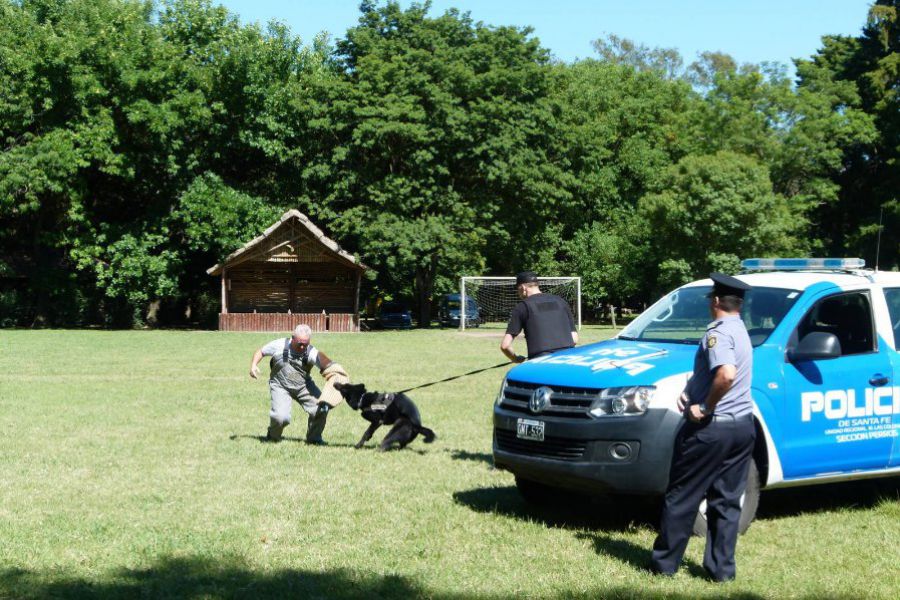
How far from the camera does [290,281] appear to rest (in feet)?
148

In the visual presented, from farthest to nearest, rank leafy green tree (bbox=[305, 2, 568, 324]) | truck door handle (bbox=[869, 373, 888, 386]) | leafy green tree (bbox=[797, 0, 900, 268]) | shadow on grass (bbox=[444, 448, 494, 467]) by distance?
leafy green tree (bbox=[797, 0, 900, 268]) < leafy green tree (bbox=[305, 2, 568, 324]) < shadow on grass (bbox=[444, 448, 494, 467]) < truck door handle (bbox=[869, 373, 888, 386])

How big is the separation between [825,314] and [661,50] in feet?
247

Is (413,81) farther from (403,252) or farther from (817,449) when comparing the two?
(817,449)

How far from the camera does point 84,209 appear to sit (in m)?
41.7

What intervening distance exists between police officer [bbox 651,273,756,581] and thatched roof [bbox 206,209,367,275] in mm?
35426

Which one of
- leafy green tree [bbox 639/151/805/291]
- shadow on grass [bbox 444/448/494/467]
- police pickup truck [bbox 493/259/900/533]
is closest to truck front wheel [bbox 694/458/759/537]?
police pickup truck [bbox 493/259/900/533]

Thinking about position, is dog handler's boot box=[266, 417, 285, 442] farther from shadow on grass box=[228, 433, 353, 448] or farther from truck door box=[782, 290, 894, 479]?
truck door box=[782, 290, 894, 479]

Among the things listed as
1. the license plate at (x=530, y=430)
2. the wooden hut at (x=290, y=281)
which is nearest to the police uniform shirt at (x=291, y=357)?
the license plate at (x=530, y=430)

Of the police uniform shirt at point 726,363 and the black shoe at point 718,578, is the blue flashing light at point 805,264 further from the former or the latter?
the black shoe at point 718,578

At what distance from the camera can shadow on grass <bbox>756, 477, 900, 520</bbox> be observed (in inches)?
331

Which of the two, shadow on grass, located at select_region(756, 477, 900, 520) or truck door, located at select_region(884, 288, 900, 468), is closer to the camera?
truck door, located at select_region(884, 288, 900, 468)

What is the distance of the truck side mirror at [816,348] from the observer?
7430 millimetres

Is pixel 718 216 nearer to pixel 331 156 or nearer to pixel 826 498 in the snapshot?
pixel 331 156

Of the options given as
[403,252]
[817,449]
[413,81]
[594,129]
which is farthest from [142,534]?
[594,129]
